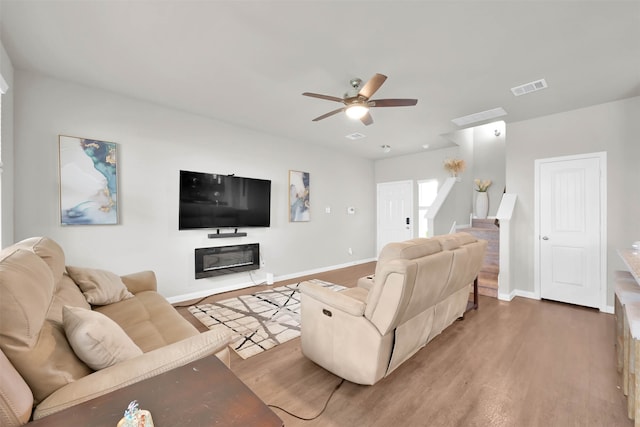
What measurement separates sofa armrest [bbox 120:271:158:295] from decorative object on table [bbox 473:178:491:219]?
5727 millimetres

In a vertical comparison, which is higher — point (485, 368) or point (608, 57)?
point (608, 57)

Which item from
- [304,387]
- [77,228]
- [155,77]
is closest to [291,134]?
[155,77]

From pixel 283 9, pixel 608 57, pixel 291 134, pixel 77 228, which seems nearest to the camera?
pixel 283 9

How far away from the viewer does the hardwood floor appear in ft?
5.47

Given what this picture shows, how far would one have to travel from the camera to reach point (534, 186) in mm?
3953

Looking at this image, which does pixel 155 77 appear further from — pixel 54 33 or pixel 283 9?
pixel 283 9

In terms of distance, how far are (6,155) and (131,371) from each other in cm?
288

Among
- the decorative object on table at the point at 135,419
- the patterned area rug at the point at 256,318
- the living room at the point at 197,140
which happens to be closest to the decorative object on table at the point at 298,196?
the living room at the point at 197,140

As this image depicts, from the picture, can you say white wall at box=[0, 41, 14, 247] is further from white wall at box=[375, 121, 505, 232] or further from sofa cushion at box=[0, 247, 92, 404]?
white wall at box=[375, 121, 505, 232]

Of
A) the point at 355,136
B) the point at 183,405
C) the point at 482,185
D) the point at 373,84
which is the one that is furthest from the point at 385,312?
the point at 482,185

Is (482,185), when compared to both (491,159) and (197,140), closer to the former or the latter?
(491,159)

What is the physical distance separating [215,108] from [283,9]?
2.11 m

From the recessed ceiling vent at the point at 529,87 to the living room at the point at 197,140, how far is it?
8 cm

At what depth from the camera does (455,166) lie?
207 inches
